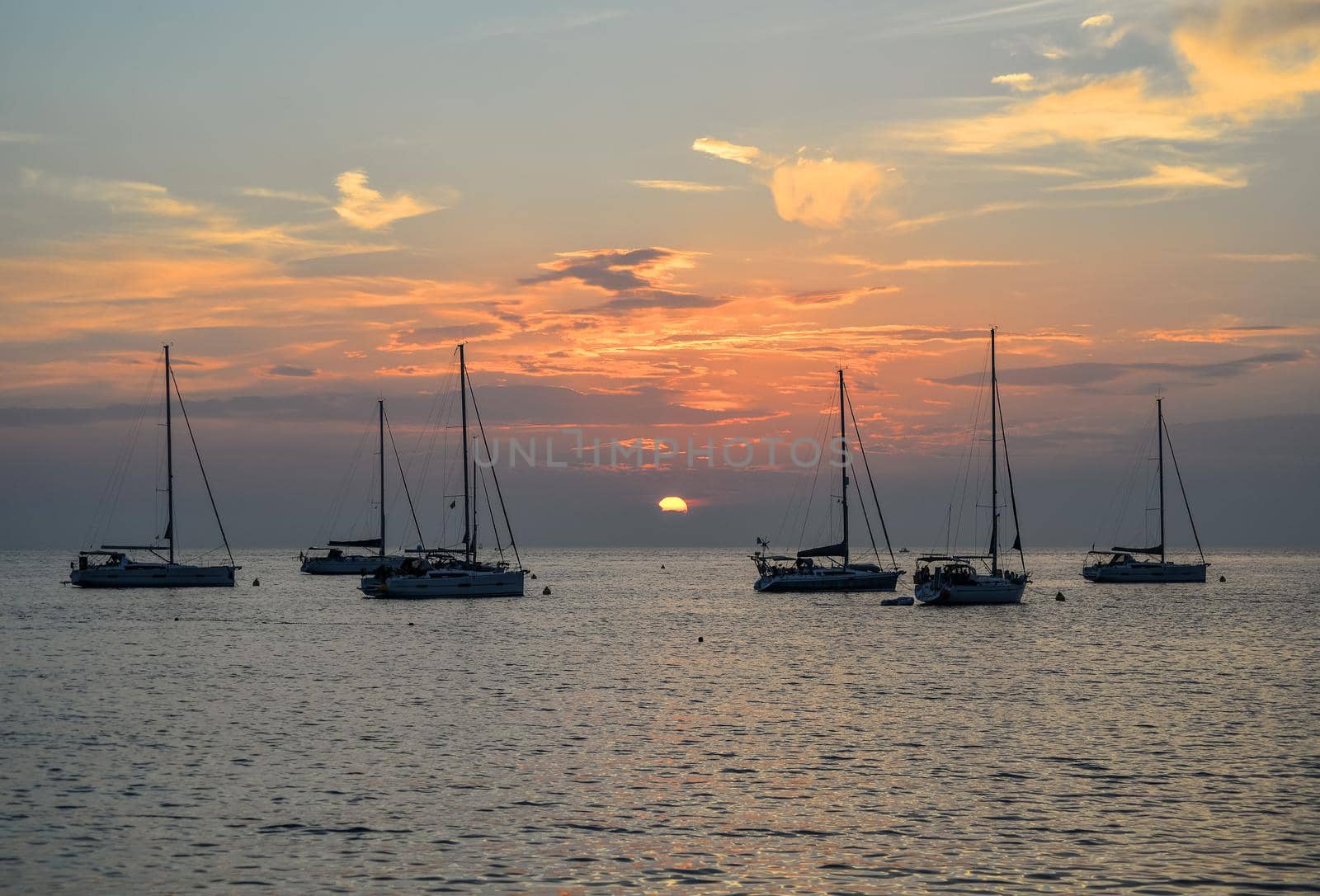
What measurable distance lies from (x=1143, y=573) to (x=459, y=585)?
8290 cm

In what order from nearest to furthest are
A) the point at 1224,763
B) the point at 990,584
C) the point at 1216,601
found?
the point at 1224,763 → the point at 990,584 → the point at 1216,601

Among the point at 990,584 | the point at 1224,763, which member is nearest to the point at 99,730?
the point at 1224,763

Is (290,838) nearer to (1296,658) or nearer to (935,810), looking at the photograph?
(935,810)

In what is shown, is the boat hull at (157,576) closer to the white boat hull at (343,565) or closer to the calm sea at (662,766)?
the white boat hull at (343,565)

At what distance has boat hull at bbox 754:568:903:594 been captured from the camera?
384 feet

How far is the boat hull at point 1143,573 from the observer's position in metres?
144

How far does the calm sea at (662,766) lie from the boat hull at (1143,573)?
74.0 meters

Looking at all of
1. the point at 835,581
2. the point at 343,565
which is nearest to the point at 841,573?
the point at 835,581

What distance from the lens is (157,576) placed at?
409 feet

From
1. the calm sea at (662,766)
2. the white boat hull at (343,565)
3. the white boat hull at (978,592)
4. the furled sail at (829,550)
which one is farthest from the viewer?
the white boat hull at (343,565)

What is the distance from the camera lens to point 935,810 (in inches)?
1084

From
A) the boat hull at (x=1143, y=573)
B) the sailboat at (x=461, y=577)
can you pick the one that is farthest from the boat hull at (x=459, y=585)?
the boat hull at (x=1143, y=573)

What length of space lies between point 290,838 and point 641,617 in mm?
78667

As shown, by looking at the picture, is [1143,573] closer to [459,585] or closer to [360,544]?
[459,585]
